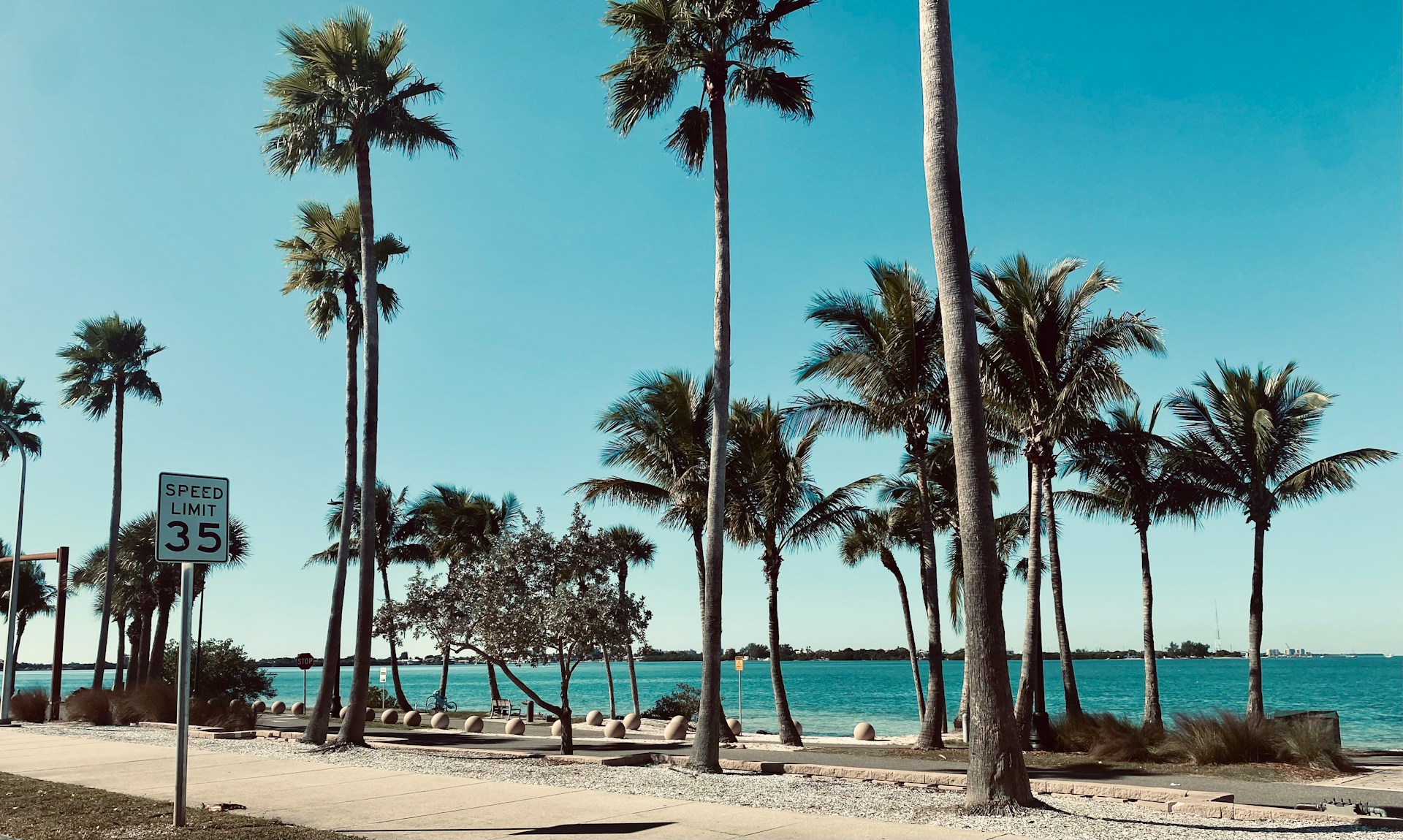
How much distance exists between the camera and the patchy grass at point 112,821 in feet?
30.2

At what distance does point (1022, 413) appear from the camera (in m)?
21.6

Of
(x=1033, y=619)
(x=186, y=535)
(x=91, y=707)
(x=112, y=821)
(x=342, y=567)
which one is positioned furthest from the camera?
(x=91, y=707)

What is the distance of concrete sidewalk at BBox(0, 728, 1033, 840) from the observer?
9.35m

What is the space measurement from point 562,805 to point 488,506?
33588 mm

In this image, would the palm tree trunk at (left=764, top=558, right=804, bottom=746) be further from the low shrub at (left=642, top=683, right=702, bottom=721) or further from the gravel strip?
the low shrub at (left=642, top=683, right=702, bottom=721)

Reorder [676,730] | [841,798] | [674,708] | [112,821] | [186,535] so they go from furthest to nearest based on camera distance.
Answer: [674,708] < [676,730] < [841,798] < [112,821] < [186,535]

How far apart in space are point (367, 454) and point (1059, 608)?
16909 millimetres

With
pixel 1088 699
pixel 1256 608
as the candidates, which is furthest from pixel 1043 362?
pixel 1088 699

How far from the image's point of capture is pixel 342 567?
22.9 meters

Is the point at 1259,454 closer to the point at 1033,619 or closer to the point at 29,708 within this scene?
the point at 1033,619

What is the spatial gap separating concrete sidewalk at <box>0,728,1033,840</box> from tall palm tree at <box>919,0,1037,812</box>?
5.17 ft

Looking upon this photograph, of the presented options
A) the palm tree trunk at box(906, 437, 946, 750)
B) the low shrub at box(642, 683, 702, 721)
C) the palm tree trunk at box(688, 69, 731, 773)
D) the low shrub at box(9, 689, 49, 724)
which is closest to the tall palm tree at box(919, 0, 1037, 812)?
the palm tree trunk at box(688, 69, 731, 773)

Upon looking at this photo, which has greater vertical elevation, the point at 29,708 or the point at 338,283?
the point at 338,283

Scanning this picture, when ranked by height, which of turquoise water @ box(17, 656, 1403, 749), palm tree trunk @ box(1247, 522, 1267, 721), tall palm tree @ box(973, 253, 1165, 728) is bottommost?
turquoise water @ box(17, 656, 1403, 749)
